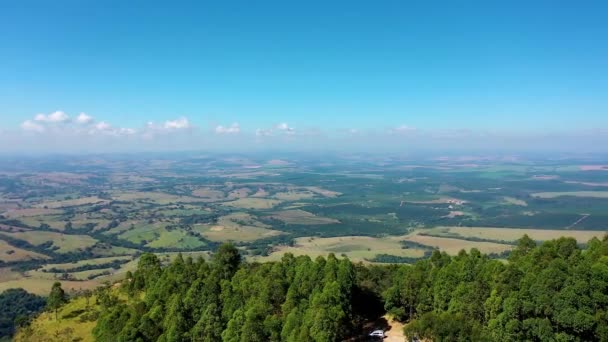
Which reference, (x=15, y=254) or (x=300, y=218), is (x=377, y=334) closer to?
(x=15, y=254)

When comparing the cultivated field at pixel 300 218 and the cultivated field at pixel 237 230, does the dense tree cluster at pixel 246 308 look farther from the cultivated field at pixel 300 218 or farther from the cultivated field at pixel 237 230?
the cultivated field at pixel 300 218

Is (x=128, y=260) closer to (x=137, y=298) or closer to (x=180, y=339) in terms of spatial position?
(x=137, y=298)

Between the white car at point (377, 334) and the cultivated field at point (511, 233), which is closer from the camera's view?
the white car at point (377, 334)

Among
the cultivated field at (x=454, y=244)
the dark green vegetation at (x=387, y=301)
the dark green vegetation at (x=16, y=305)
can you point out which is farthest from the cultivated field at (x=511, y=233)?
the dark green vegetation at (x=16, y=305)

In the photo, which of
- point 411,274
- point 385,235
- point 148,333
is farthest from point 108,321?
point 385,235

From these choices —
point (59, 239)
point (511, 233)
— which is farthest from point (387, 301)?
point (59, 239)
